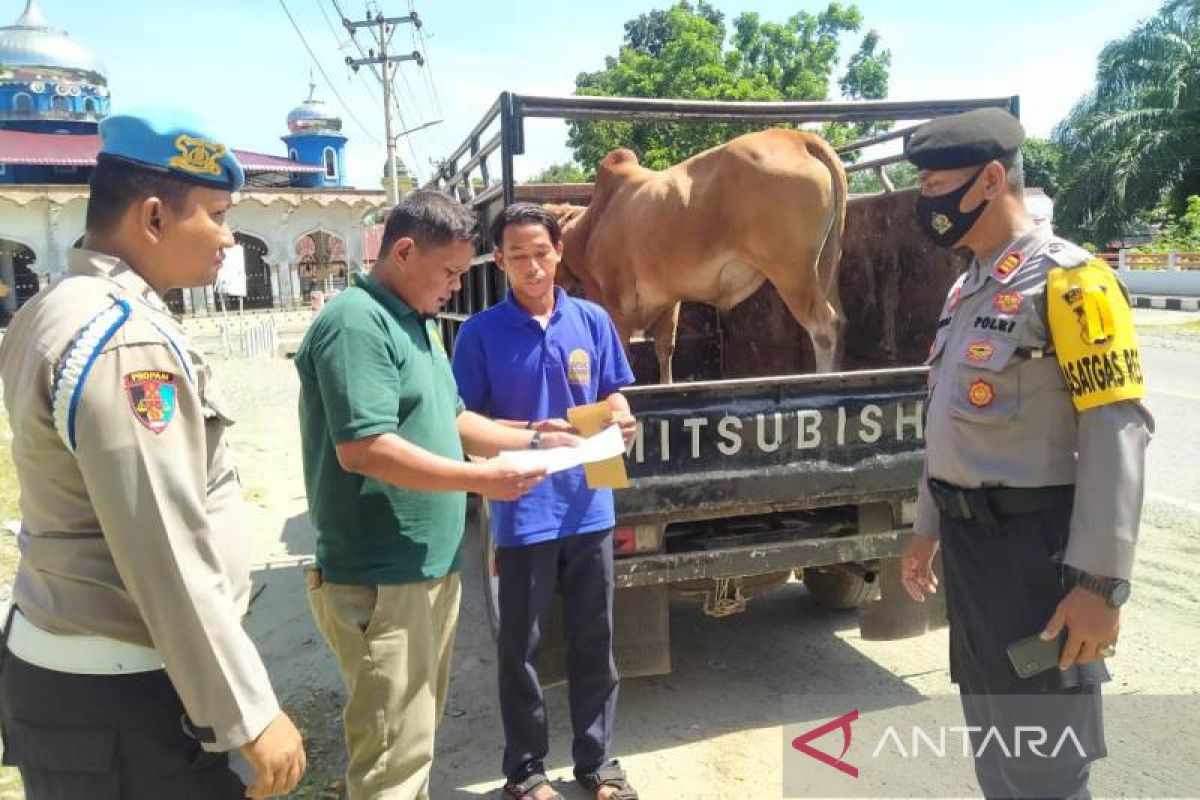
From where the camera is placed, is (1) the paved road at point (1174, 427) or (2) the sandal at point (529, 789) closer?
(2) the sandal at point (529, 789)

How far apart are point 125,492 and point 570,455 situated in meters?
1.01

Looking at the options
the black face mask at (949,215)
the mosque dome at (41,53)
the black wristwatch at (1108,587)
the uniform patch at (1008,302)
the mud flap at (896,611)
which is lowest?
the mud flap at (896,611)

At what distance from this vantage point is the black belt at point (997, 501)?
5.85 feet

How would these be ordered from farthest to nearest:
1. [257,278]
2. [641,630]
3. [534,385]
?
[257,278]
[641,630]
[534,385]

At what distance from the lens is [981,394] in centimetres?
183

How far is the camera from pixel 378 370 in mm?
1909

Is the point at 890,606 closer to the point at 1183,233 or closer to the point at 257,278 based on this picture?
the point at 1183,233

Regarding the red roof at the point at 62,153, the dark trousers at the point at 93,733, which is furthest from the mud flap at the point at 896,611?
the red roof at the point at 62,153

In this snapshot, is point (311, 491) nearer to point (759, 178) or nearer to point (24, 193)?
point (759, 178)

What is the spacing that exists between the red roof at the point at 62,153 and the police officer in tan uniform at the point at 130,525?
27.5 metres

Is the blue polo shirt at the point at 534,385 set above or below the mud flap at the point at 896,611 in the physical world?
above

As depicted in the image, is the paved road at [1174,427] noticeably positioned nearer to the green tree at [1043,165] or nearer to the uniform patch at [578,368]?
the uniform patch at [578,368]

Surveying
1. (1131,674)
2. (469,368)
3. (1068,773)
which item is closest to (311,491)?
(469,368)

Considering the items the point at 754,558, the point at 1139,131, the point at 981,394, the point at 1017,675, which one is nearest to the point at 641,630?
the point at 754,558
